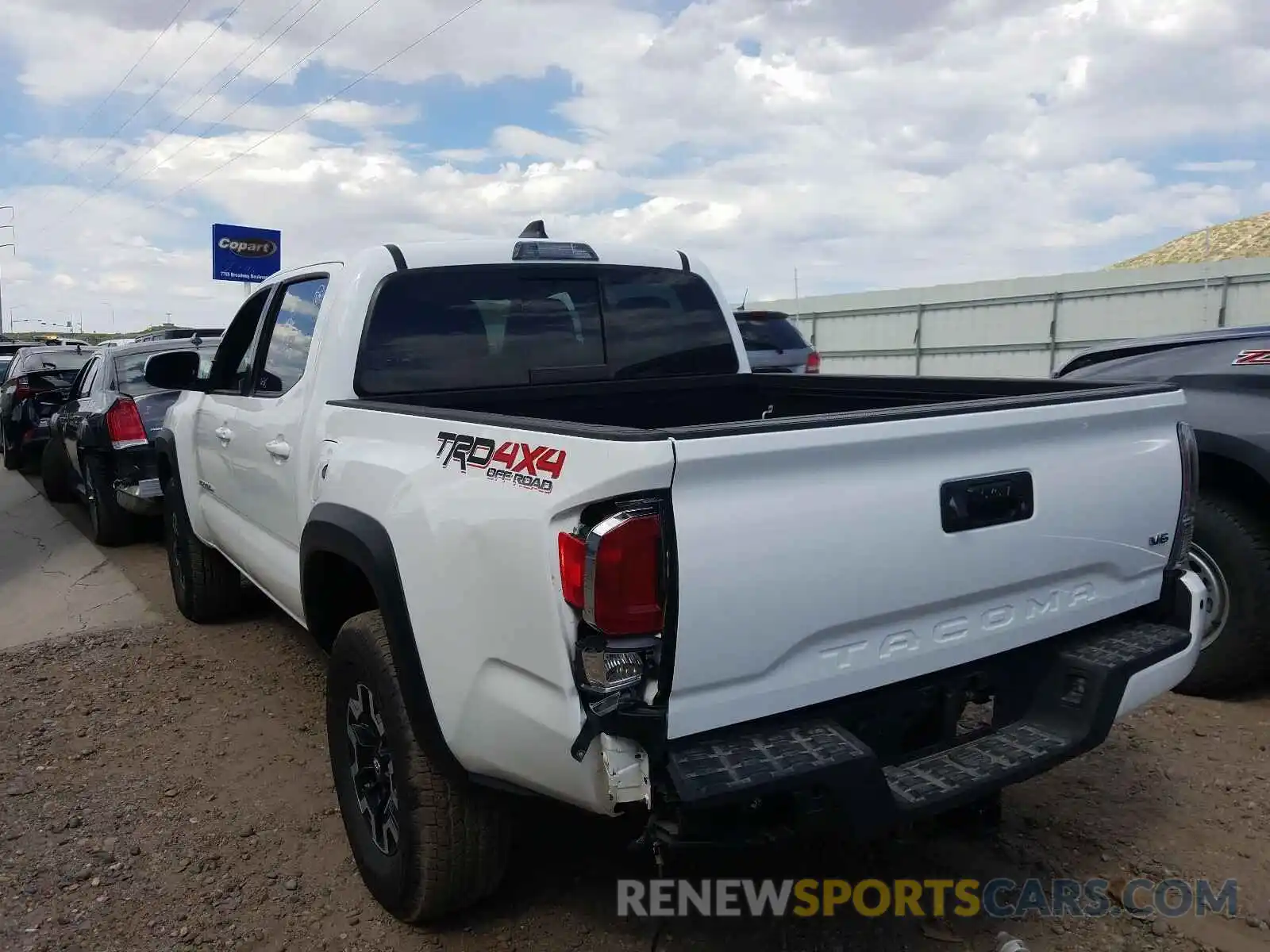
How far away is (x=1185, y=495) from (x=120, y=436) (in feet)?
24.1

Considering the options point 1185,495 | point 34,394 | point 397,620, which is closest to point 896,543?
point 1185,495

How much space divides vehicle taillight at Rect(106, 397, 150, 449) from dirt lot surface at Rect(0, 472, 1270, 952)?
350cm

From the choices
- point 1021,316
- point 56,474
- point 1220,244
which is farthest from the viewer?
point 1220,244

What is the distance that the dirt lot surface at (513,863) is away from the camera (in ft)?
9.01

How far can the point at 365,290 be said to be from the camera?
344 centimetres

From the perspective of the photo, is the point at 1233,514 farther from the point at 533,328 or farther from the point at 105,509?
the point at 105,509

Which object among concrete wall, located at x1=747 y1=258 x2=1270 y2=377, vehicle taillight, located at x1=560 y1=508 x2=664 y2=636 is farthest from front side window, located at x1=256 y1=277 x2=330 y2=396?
concrete wall, located at x1=747 y1=258 x2=1270 y2=377

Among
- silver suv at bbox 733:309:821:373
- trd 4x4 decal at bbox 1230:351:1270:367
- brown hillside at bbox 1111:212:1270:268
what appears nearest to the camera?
trd 4x4 decal at bbox 1230:351:1270:367

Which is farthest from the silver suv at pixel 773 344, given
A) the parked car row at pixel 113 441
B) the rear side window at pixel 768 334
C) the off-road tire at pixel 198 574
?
the off-road tire at pixel 198 574

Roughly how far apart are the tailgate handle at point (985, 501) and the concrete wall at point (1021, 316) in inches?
512

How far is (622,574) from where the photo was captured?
1948 millimetres

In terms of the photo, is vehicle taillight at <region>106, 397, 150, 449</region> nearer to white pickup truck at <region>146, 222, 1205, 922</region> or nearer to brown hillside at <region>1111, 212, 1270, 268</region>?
white pickup truck at <region>146, 222, 1205, 922</region>

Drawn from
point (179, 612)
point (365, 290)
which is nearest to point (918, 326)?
point (179, 612)

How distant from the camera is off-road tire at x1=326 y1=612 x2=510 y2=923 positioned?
2.54 m
